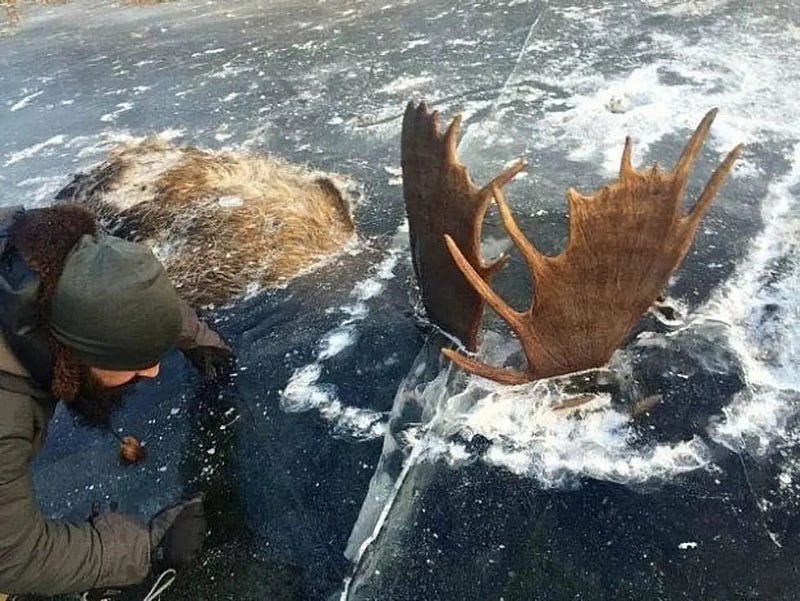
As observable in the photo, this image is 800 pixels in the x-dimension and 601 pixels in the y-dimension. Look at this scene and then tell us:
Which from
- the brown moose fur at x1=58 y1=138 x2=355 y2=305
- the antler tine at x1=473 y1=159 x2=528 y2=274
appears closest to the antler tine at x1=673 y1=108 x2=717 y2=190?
the antler tine at x1=473 y1=159 x2=528 y2=274

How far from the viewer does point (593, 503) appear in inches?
93.6

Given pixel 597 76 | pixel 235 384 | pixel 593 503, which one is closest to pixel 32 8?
pixel 597 76

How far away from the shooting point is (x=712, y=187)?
2.24m

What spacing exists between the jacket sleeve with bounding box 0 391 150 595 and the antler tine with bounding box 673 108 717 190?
6.77 ft

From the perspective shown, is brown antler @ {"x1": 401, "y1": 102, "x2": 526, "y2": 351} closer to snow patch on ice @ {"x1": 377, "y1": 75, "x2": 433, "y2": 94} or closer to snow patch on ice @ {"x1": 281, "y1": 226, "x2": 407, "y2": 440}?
snow patch on ice @ {"x1": 281, "y1": 226, "x2": 407, "y2": 440}

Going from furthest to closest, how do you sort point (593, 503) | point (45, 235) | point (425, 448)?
point (425, 448), point (593, 503), point (45, 235)

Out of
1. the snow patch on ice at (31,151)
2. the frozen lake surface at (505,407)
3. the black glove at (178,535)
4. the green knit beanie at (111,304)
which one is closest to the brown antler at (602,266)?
the frozen lake surface at (505,407)

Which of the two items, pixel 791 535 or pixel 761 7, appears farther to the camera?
pixel 761 7

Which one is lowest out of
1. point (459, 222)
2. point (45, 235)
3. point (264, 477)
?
point (264, 477)

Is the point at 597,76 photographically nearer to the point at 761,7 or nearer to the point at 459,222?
the point at 761,7

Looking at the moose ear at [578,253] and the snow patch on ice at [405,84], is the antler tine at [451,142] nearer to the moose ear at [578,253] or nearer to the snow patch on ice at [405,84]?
the moose ear at [578,253]

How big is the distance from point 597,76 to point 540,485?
3.59 metres

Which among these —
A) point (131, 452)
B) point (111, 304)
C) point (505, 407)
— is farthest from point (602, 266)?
point (131, 452)

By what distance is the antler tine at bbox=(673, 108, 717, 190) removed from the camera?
2.14m
